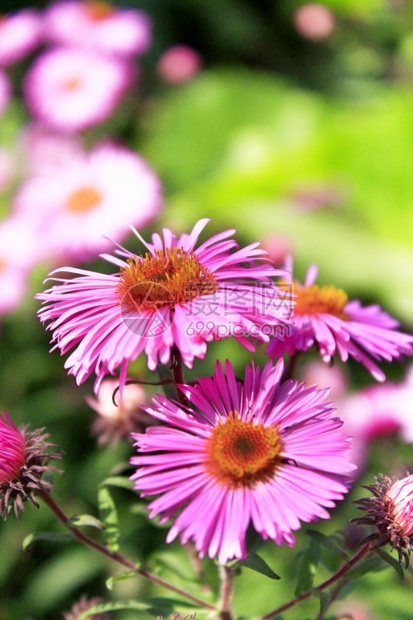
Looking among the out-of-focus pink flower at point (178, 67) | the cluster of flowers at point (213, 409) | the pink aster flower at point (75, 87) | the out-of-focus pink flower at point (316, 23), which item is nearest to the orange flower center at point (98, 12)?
the pink aster flower at point (75, 87)

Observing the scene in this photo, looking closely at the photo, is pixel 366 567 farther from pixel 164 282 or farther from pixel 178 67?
pixel 178 67

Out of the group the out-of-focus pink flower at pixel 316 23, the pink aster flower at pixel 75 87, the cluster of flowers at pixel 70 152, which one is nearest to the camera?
the cluster of flowers at pixel 70 152

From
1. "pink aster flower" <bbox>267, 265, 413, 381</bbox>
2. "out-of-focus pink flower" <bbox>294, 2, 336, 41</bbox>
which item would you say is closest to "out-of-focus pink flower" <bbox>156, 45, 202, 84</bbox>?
"out-of-focus pink flower" <bbox>294, 2, 336, 41</bbox>

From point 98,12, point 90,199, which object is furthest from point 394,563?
point 98,12

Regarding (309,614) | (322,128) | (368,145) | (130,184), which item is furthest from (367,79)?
(309,614)

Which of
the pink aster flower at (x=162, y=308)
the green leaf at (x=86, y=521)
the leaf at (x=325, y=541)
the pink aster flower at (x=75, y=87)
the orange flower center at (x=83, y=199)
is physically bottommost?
the green leaf at (x=86, y=521)

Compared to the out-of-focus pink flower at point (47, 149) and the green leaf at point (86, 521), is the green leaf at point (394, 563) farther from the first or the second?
the out-of-focus pink flower at point (47, 149)
